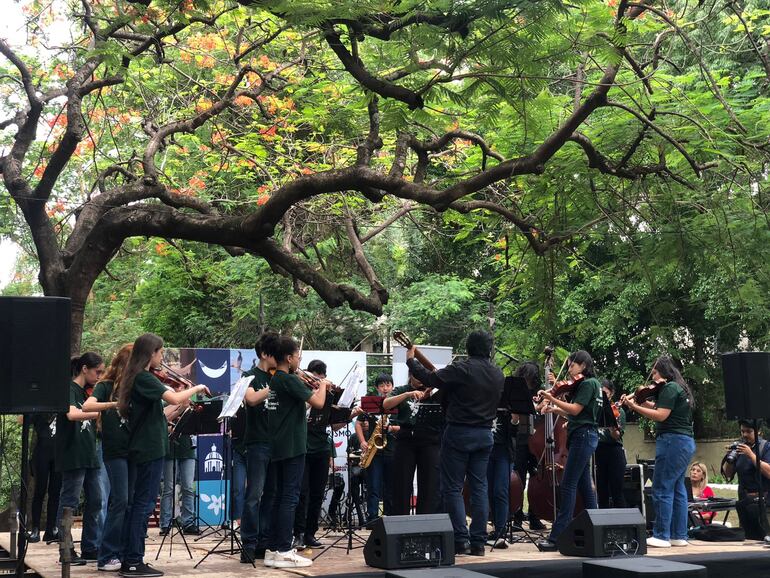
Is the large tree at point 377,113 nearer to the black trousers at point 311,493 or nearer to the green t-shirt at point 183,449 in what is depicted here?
the green t-shirt at point 183,449

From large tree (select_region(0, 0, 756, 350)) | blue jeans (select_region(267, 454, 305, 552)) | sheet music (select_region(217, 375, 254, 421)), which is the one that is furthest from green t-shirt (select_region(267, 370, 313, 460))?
large tree (select_region(0, 0, 756, 350))

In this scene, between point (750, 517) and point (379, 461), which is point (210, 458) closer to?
point (379, 461)

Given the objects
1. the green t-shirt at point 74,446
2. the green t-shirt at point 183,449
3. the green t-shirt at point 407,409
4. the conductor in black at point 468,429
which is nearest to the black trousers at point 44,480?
the green t-shirt at point 183,449

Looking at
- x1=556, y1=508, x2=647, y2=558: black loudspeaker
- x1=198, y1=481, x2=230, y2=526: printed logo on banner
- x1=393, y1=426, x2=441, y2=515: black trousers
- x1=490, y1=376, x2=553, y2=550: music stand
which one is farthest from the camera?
x1=198, y1=481, x2=230, y2=526: printed logo on banner

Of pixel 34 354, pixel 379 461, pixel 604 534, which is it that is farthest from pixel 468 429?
pixel 379 461

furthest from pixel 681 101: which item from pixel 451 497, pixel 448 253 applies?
pixel 448 253

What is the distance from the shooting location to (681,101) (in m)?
9.48

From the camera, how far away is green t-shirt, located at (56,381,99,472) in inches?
336

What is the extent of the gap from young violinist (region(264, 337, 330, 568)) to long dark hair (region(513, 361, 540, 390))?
347cm

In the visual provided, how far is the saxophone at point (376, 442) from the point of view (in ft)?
34.7

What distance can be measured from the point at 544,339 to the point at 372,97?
4.59 m

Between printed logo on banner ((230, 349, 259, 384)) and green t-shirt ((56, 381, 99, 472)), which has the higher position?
printed logo on banner ((230, 349, 259, 384))

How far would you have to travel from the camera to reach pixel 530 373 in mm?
10664

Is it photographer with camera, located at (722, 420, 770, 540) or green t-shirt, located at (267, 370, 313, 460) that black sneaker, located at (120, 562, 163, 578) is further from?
photographer with camera, located at (722, 420, 770, 540)
